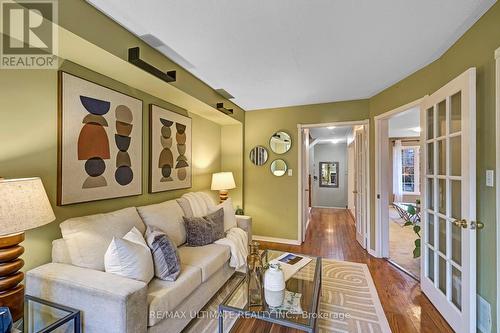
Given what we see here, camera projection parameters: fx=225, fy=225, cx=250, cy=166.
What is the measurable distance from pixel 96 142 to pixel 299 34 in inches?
80.3

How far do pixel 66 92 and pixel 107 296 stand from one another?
1.57 metres

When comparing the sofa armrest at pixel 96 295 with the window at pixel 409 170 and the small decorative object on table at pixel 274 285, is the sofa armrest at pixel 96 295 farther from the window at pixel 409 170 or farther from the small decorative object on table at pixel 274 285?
the window at pixel 409 170

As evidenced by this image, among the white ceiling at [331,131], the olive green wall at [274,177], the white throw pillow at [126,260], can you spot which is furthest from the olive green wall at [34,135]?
the white ceiling at [331,131]

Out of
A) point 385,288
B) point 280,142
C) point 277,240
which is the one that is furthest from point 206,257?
point 280,142

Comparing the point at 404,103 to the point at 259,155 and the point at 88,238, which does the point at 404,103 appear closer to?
the point at 259,155

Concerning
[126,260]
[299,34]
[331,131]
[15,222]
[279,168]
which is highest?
[299,34]

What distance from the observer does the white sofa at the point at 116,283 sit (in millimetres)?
1313

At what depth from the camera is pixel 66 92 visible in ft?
5.89

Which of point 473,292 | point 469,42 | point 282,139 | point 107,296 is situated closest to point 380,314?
point 473,292

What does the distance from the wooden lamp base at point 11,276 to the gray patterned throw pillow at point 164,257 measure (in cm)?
74

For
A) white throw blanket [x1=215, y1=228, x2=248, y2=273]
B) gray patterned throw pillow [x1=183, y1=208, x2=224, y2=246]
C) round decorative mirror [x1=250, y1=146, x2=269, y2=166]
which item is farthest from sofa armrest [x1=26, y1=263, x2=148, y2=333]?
round decorative mirror [x1=250, y1=146, x2=269, y2=166]

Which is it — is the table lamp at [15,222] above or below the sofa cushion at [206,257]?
above

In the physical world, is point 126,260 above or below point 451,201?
below

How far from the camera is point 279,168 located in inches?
166
